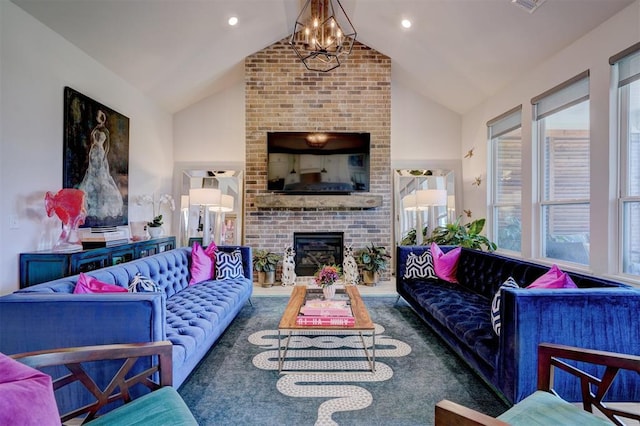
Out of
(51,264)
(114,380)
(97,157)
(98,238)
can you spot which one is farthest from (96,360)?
(97,157)

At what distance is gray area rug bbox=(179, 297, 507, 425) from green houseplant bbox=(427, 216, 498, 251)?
1.87m

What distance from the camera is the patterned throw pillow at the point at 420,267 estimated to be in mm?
3701

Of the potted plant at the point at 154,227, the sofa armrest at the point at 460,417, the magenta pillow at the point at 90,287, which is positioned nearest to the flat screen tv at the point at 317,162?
the potted plant at the point at 154,227

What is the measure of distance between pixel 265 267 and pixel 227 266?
145 cm

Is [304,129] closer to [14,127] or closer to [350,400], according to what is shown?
[14,127]

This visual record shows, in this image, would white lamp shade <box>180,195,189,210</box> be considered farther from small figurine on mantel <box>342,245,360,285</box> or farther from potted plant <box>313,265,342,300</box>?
potted plant <box>313,265,342,300</box>

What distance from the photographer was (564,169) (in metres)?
3.52

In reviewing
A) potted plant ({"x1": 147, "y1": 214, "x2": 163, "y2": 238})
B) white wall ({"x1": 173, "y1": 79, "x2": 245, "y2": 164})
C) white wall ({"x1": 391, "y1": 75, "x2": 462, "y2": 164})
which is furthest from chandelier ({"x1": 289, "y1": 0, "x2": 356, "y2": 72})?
potted plant ({"x1": 147, "y1": 214, "x2": 163, "y2": 238})

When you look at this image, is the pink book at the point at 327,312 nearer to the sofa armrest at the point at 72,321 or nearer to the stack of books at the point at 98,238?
the sofa armrest at the point at 72,321

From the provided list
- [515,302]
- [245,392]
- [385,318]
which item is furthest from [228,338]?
[515,302]

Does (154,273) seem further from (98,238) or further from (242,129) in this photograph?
(242,129)

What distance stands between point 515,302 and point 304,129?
4.30 meters

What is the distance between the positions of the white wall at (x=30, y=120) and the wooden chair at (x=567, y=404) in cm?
337

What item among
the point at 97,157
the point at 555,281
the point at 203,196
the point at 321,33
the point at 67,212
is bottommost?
the point at 555,281
